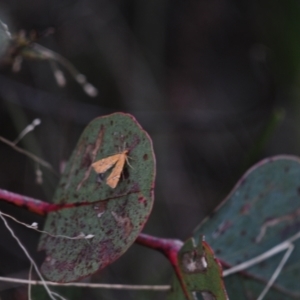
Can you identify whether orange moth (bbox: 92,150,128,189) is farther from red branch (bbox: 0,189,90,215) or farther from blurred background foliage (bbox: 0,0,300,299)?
blurred background foliage (bbox: 0,0,300,299)

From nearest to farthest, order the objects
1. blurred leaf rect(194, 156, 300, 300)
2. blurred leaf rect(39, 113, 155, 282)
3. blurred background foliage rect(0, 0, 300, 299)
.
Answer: blurred leaf rect(39, 113, 155, 282) < blurred leaf rect(194, 156, 300, 300) < blurred background foliage rect(0, 0, 300, 299)

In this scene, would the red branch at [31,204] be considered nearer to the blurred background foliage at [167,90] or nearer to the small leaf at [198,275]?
the small leaf at [198,275]

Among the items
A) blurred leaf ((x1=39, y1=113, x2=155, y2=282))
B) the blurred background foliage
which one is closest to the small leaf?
blurred leaf ((x1=39, y1=113, x2=155, y2=282))

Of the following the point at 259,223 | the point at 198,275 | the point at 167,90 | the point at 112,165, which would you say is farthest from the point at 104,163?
the point at 167,90

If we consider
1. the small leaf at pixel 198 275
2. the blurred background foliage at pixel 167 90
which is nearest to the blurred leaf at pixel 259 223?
the small leaf at pixel 198 275

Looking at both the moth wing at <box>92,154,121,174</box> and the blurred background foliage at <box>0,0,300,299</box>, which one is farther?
the blurred background foliage at <box>0,0,300,299</box>

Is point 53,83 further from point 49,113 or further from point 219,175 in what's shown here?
point 219,175

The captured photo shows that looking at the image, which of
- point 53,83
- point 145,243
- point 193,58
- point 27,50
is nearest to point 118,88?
point 53,83
